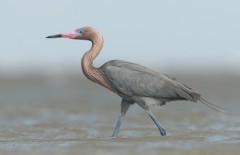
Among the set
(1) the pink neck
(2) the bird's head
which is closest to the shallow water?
(1) the pink neck

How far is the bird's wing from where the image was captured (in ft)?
44.3

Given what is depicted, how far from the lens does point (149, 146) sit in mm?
11984

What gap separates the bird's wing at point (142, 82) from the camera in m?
13.5

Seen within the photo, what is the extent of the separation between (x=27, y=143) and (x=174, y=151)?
272 cm

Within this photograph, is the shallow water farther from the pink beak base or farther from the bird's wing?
the pink beak base

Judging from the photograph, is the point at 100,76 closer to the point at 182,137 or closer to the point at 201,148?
the point at 182,137

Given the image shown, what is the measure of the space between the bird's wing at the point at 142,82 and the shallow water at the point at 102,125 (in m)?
0.71

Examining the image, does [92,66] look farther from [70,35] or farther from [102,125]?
[102,125]

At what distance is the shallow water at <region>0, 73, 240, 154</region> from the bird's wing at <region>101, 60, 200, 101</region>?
714mm

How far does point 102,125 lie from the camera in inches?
725

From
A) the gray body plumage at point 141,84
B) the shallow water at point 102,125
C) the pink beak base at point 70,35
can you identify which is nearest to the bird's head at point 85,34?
the pink beak base at point 70,35

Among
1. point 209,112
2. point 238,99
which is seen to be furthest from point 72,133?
point 238,99

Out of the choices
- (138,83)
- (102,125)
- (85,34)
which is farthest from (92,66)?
(102,125)

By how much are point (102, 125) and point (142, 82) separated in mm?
5018
